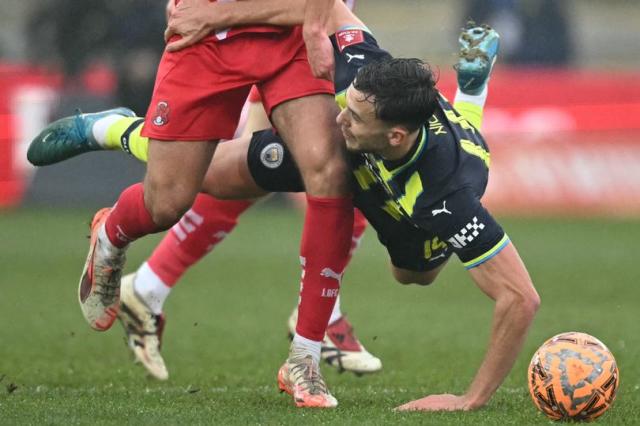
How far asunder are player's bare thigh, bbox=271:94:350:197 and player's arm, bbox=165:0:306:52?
379 mm

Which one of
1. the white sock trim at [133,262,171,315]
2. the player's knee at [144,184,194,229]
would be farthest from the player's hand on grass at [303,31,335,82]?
the white sock trim at [133,262,171,315]

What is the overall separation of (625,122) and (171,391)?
32.6ft

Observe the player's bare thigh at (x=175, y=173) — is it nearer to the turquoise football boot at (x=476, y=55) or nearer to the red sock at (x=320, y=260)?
the red sock at (x=320, y=260)

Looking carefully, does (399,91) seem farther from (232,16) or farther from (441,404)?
(441,404)

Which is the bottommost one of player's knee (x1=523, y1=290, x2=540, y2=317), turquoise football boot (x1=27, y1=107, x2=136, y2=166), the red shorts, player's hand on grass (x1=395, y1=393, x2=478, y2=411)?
player's hand on grass (x1=395, y1=393, x2=478, y2=411)

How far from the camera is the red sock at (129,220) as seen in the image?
5914mm

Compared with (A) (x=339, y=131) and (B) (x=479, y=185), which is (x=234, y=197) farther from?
(B) (x=479, y=185)

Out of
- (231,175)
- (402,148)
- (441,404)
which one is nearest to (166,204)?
(231,175)

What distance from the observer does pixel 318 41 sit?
5.55 m

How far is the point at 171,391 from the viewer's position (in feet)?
19.4

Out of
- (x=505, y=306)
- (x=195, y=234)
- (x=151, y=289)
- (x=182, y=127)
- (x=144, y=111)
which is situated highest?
(x=182, y=127)

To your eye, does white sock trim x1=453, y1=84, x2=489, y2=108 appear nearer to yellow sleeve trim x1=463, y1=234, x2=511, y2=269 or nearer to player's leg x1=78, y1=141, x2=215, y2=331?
yellow sleeve trim x1=463, y1=234, x2=511, y2=269

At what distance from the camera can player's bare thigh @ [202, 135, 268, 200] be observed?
612 centimetres

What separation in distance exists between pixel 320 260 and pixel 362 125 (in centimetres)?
68
